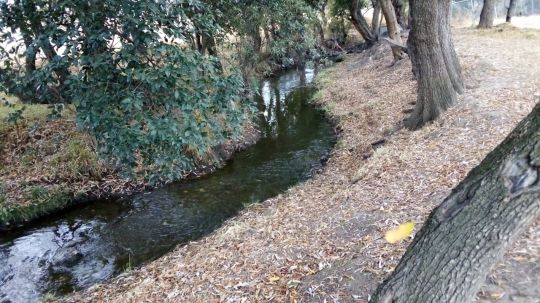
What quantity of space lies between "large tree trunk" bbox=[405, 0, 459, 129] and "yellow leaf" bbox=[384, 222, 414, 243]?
389 cm

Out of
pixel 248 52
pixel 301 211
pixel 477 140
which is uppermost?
pixel 248 52

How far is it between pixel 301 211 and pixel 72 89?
3.71 metres

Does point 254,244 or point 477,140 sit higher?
point 477,140

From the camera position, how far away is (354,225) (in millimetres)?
5035

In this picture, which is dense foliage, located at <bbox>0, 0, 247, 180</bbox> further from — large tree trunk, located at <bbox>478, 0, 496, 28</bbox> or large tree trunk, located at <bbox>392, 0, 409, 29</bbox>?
large tree trunk, located at <bbox>392, 0, 409, 29</bbox>

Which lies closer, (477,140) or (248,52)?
(477,140)

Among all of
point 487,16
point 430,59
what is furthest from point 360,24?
point 430,59

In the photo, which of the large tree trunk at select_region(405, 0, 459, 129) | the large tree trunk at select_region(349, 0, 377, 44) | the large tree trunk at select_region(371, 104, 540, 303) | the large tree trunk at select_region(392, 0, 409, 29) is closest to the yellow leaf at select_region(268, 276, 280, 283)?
the large tree trunk at select_region(371, 104, 540, 303)

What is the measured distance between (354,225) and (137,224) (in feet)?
13.7

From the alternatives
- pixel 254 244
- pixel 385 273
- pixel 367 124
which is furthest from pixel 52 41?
pixel 367 124

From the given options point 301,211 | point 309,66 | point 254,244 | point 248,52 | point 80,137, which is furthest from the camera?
point 309,66

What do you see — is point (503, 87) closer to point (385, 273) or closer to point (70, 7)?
point (385, 273)

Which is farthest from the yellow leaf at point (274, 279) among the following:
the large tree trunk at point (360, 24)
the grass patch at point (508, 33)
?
the large tree trunk at point (360, 24)

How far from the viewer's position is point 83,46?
3.63 metres
